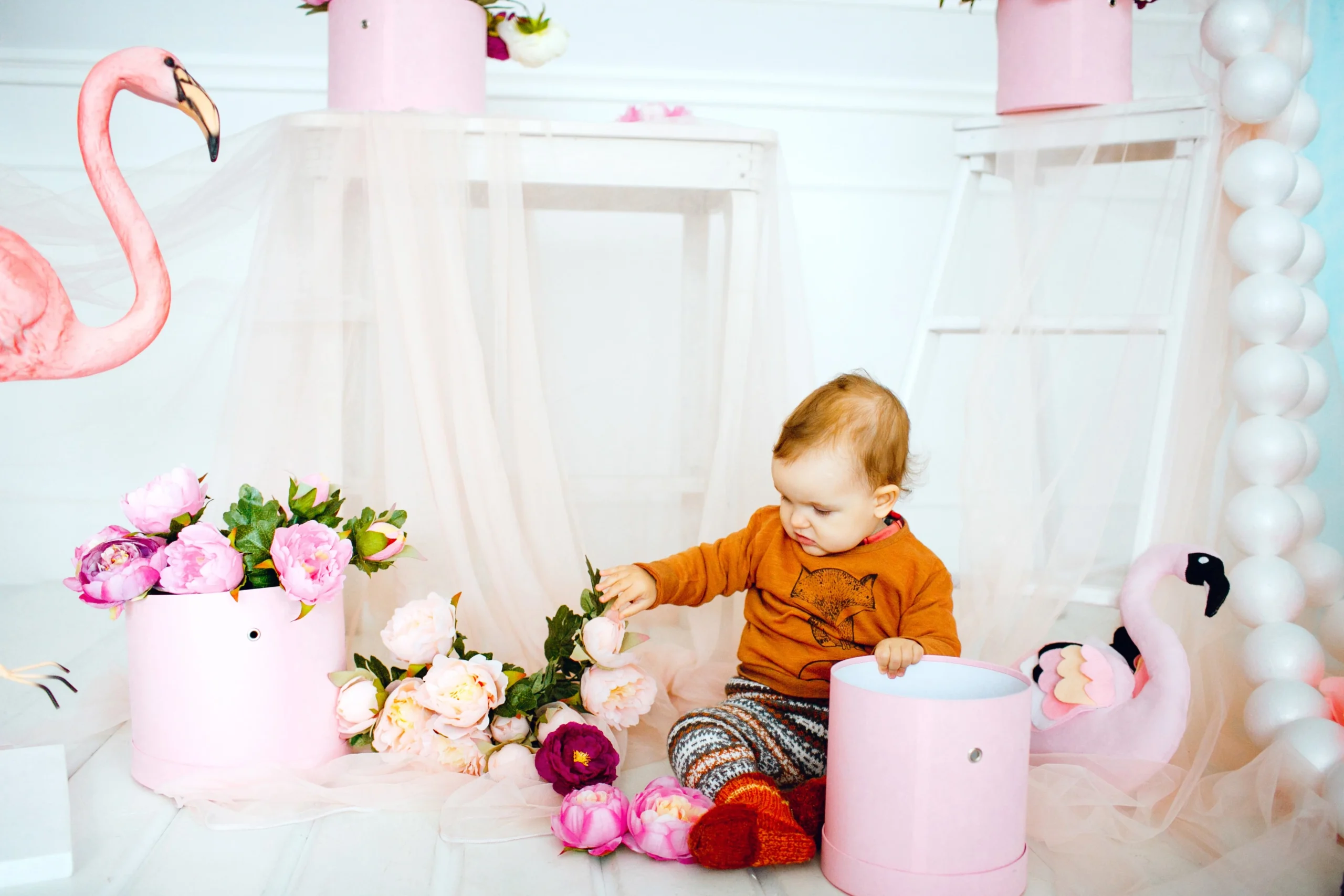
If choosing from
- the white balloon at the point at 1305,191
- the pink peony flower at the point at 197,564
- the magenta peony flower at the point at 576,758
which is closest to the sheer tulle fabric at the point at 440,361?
the magenta peony flower at the point at 576,758

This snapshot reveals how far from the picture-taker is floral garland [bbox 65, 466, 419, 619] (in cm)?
103

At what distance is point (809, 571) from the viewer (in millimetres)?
1179

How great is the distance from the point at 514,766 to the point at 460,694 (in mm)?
101

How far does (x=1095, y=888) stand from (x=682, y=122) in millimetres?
1089

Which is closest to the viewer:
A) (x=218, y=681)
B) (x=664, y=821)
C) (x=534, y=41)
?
(x=664, y=821)

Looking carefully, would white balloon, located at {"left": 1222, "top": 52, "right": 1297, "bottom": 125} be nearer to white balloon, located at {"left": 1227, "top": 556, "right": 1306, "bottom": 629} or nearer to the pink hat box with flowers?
white balloon, located at {"left": 1227, "top": 556, "right": 1306, "bottom": 629}

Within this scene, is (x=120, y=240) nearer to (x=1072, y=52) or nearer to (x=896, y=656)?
(x=896, y=656)

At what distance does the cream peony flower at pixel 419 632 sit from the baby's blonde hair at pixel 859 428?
405 millimetres

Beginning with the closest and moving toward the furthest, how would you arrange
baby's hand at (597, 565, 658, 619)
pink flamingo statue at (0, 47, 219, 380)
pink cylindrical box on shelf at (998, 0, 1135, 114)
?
pink flamingo statue at (0, 47, 219, 380)
baby's hand at (597, 565, 658, 619)
pink cylindrical box on shelf at (998, 0, 1135, 114)

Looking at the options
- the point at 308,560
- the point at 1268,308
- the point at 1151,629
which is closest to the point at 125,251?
the point at 308,560

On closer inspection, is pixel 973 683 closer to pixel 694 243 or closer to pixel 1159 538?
pixel 1159 538

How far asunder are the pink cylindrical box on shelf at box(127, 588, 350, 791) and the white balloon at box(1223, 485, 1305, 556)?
1013 millimetres

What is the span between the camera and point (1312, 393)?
1.23 meters

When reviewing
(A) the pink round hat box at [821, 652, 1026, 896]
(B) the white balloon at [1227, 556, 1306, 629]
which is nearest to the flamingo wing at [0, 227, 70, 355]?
(A) the pink round hat box at [821, 652, 1026, 896]
